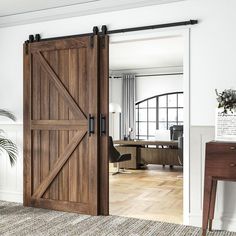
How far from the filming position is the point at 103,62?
4316 mm

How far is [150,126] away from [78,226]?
21.7 feet

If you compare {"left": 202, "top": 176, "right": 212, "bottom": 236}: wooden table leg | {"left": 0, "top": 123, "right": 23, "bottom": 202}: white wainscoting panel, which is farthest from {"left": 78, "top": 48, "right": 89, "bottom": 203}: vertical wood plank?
{"left": 202, "top": 176, "right": 212, "bottom": 236}: wooden table leg

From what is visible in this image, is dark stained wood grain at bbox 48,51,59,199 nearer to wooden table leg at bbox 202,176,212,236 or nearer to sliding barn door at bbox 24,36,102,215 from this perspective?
sliding barn door at bbox 24,36,102,215

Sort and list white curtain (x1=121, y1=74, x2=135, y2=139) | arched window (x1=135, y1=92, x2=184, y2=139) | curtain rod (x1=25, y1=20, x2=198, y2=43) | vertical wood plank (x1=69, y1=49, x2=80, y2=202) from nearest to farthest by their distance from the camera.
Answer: curtain rod (x1=25, y1=20, x2=198, y2=43), vertical wood plank (x1=69, y1=49, x2=80, y2=202), arched window (x1=135, y1=92, x2=184, y2=139), white curtain (x1=121, y1=74, x2=135, y2=139)

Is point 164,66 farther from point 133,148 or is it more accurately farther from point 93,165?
point 93,165

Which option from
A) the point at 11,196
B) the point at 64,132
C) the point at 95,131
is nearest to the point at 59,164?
the point at 64,132

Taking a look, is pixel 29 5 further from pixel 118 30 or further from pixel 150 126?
pixel 150 126

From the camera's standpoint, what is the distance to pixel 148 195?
18.0 feet

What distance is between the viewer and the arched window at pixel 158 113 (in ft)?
32.4

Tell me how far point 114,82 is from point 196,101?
683cm

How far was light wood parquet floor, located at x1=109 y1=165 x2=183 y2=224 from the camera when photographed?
14.6 feet

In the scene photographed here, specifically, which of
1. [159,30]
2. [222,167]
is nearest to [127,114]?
[159,30]

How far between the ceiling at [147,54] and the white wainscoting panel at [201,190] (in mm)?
2435

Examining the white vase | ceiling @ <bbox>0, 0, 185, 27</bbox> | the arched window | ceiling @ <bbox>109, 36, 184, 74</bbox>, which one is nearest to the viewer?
the white vase
